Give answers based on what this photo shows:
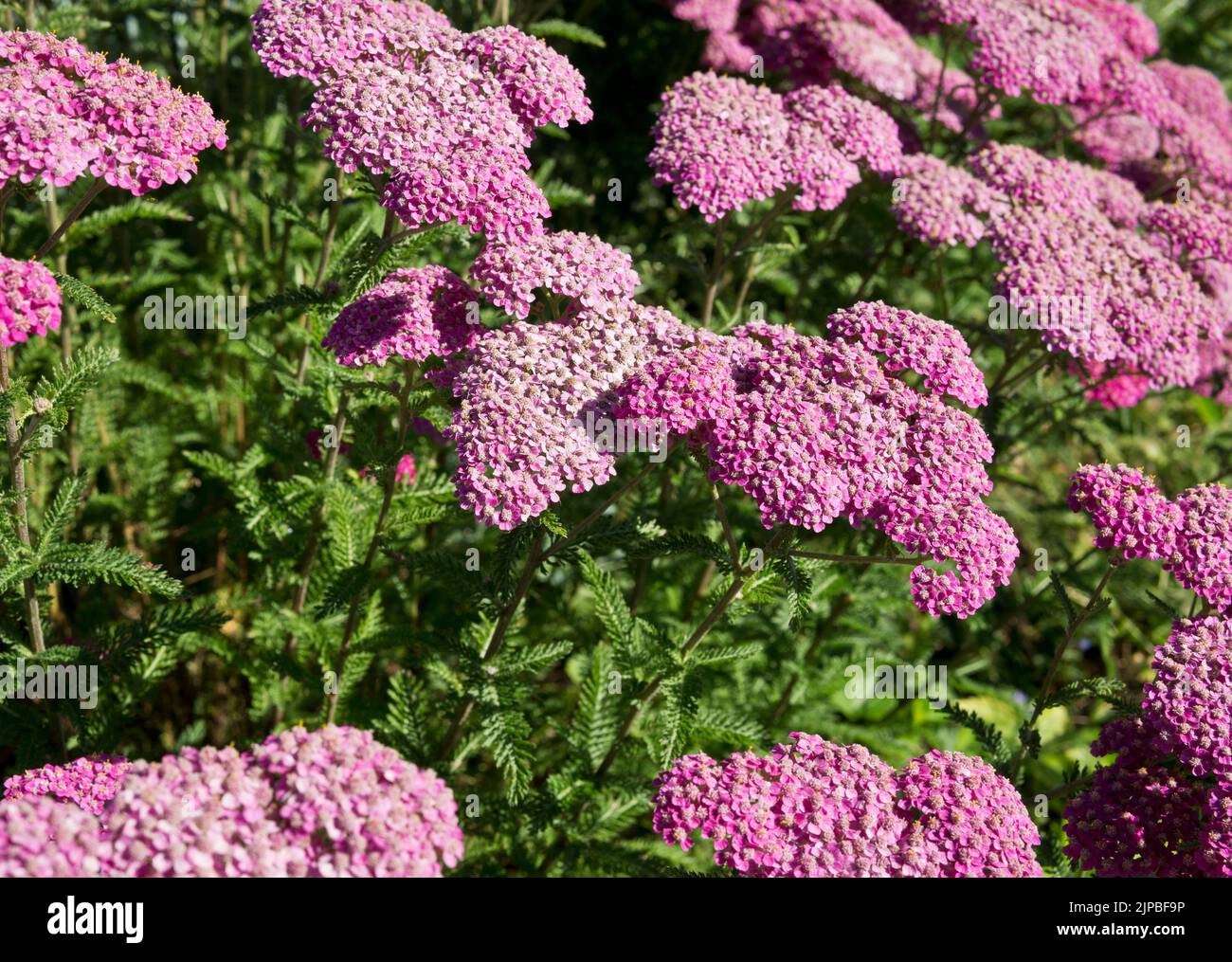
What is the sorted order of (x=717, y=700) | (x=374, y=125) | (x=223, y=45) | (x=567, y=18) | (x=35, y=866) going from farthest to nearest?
(x=567, y=18)
(x=223, y=45)
(x=717, y=700)
(x=374, y=125)
(x=35, y=866)

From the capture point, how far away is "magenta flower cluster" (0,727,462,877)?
2.49 metres

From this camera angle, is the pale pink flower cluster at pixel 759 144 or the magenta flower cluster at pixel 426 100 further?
the pale pink flower cluster at pixel 759 144

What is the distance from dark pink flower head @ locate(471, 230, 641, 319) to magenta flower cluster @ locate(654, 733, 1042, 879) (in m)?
1.49

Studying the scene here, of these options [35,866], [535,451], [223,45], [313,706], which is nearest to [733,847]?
[535,451]

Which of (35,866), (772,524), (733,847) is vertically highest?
(772,524)

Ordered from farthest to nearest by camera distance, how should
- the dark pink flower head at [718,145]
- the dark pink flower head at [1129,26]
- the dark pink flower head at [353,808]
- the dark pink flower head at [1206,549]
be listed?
the dark pink flower head at [1129,26] < the dark pink flower head at [718,145] < the dark pink flower head at [1206,549] < the dark pink flower head at [353,808]

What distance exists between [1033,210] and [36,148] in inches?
150

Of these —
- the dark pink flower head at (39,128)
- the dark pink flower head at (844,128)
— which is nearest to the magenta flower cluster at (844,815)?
the dark pink flower head at (39,128)

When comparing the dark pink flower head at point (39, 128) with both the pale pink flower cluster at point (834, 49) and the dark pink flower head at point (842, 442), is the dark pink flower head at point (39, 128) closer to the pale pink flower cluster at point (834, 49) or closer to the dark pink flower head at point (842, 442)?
the dark pink flower head at point (842, 442)

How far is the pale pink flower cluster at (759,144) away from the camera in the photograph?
4340 millimetres

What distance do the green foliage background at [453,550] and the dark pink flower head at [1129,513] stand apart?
0.29m

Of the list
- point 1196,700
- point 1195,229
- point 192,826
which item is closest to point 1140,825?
point 1196,700

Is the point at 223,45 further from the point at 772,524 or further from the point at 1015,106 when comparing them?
the point at 1015,106

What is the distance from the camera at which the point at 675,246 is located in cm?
593
